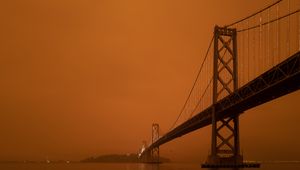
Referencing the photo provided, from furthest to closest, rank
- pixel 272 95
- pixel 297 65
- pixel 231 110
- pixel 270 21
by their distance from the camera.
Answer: pixel 231 110, pixel 270 21, pixel 272 95, pixel 297 65

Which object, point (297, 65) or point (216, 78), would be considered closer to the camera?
point (297, 65)

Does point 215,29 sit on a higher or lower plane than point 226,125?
higher

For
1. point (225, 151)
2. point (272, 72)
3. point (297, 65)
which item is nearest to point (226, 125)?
point (225, 151)

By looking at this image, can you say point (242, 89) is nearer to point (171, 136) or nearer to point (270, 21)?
point (270, 21)

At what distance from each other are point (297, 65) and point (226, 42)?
47.6 feet

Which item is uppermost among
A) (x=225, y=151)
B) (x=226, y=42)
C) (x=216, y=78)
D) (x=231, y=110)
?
(x=226, y=42)

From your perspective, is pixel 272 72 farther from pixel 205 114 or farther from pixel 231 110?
pixel 205 114

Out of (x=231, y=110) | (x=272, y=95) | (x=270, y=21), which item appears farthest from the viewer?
(x=231, y=110)

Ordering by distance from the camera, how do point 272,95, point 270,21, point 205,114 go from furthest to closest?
point 205,114 < point 270,21 < point 272,95

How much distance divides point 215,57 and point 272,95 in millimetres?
9766

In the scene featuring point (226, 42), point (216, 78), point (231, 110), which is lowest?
point (231, 110)

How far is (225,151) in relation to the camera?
32.8 meters

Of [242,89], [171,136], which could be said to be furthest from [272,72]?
[171,136]

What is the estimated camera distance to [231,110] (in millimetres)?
30562
